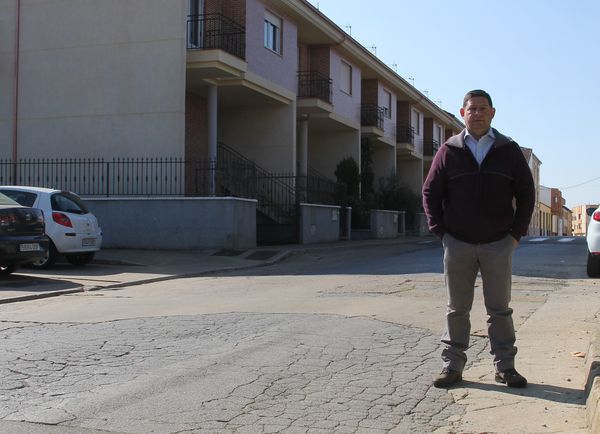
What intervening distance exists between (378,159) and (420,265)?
22562 mm

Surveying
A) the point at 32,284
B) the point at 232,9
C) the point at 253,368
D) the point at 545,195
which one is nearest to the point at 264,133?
the point at 232,9

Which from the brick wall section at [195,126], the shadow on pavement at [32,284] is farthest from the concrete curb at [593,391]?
the brick wall section at [195,126]

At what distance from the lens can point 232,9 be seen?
21.0m

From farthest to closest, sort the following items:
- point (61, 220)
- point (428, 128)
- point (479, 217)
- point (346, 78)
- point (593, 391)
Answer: point (428, 128), point (346, 78), point (61, 220), point (479, 217), point (593, 391)

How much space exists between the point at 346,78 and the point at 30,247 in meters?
21.1

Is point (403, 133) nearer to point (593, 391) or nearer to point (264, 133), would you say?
point (264, 133)

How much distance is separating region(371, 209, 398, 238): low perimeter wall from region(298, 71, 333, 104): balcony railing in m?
5.93

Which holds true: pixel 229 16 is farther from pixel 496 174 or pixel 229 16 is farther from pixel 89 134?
pixel 496 174

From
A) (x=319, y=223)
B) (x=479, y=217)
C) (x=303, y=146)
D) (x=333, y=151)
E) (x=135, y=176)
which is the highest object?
(x=333, y=151)

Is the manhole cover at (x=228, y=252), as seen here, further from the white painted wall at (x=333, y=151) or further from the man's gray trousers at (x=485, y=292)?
the white painted wall at (x=333, y=151)

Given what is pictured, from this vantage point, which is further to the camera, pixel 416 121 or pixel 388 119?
pixel 416 121

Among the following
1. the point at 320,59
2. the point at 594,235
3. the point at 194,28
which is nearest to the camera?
the point at 594,235

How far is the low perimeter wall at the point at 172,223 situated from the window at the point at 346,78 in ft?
42.1

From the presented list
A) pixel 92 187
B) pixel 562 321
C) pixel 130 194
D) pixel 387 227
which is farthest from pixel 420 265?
pixel 387 227
